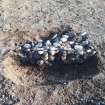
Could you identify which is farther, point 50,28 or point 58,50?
point 50,28

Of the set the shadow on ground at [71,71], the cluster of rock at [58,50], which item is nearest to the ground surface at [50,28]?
the shadow on ground at [71,71]

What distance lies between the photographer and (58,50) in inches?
214

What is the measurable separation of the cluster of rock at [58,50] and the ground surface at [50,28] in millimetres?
162

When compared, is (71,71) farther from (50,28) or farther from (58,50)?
(50,28)

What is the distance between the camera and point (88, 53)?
17.9 feet

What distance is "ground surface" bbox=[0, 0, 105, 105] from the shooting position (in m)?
5.00

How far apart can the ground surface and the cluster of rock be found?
6.4 inches

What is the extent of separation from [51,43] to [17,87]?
3.27ft

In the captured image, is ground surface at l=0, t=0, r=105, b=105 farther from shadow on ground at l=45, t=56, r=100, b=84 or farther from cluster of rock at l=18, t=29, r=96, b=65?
cluster of rock at l=18, t=29, r=96, b=65

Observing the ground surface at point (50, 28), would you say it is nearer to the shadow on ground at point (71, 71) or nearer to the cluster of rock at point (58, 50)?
the shadow on ground at point (71, 71)

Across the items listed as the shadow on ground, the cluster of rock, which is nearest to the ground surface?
the shadow on ground

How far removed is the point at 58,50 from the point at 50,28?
2.34ft

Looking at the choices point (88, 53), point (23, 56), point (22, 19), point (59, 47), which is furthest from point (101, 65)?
point (22, 19)

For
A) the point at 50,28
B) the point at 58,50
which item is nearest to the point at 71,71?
the point at 58,50
